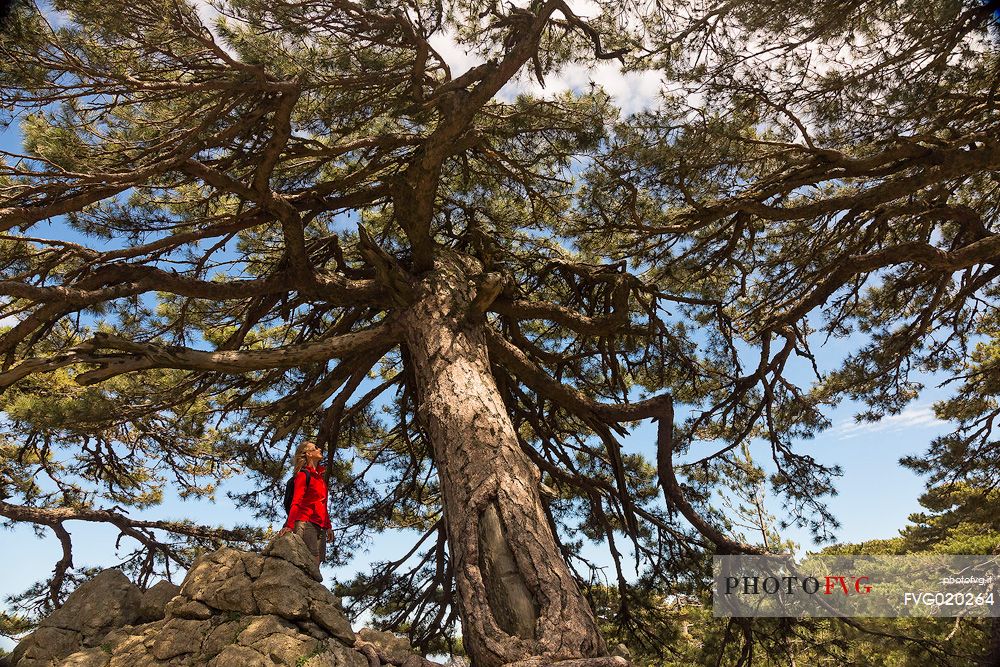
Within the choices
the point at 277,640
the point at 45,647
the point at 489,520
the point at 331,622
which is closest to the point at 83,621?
the point at 45,647

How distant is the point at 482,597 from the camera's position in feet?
11.7

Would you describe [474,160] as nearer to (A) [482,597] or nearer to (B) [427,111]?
(B) [427,111]

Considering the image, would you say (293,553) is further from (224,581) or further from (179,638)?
(179,638)

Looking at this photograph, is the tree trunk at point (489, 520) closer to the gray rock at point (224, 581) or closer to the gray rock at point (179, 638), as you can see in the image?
the gray rock at point (224, 581)

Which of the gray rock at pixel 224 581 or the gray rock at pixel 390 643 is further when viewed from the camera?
the gray rock at pixel 390 643

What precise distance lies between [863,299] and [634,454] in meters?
3.52

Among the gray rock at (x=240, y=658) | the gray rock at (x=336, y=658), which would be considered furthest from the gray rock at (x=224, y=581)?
the gray rock at (x=336, y=658)

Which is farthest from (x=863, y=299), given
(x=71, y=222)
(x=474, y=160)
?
(x=71, y=222)

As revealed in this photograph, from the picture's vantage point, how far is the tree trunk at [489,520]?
11.0ft

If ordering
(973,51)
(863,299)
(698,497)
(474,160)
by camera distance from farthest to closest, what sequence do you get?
(863,299) < (474,160) < (698,497) < (973,51)

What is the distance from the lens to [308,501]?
482 cm

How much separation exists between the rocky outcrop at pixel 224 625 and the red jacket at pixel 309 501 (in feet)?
1.13

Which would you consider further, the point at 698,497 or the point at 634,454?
the point at 634,454

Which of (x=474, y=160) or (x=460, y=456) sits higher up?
(x=474, y=160)
